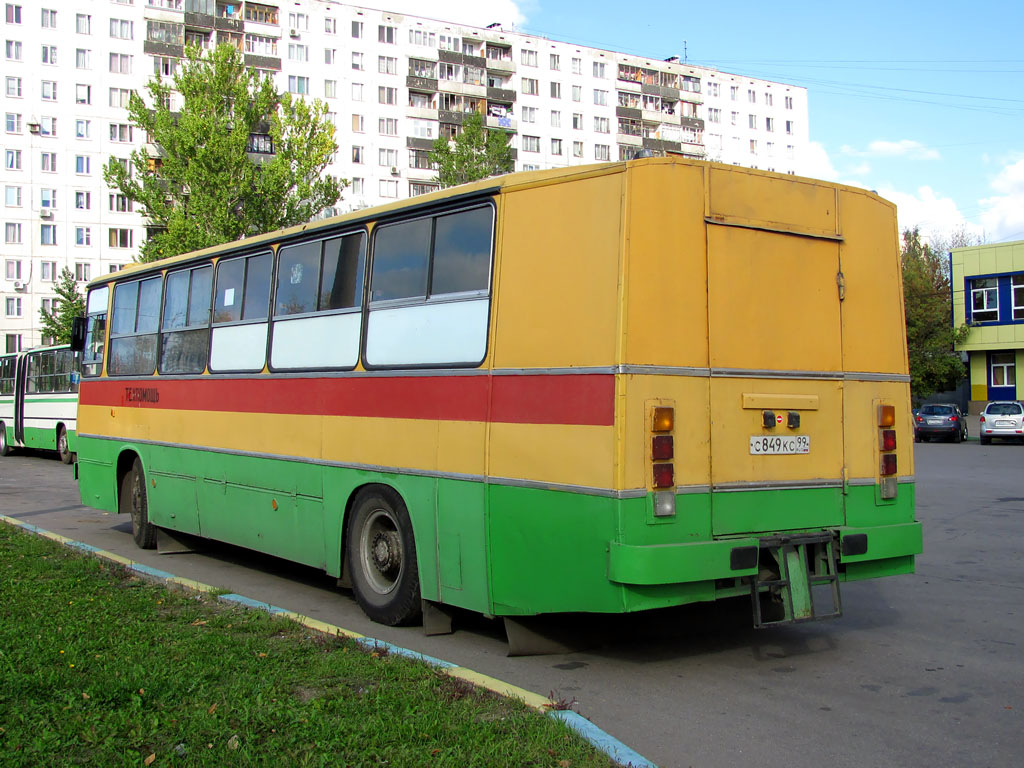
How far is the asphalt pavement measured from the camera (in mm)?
5039

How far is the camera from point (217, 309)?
10.3 m

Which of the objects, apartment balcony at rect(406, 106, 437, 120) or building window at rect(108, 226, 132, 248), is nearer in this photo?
building window at rect(108, 226, 132, 248)

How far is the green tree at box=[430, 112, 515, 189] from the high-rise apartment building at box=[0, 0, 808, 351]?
12655mm

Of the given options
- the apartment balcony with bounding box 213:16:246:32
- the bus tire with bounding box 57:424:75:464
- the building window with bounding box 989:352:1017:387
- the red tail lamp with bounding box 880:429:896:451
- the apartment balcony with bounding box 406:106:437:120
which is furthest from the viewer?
the apartment balcony with bounding box 406:106:437:120

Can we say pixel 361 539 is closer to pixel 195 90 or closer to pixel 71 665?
pixel 71 665

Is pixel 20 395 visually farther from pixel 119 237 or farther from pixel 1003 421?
pixel 119 237

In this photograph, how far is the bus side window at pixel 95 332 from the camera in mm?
13000

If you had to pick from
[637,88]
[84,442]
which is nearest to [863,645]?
[84,442]

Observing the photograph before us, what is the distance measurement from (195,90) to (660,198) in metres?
40.1

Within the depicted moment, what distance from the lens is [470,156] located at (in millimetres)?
49625

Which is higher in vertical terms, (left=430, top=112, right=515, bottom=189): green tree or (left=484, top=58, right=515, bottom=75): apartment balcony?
(left=484, top=58, right=515, bottom=75): apartment balcony

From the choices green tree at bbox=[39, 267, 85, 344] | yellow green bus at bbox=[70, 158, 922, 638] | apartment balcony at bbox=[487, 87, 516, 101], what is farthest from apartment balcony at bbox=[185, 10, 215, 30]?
yellow green bus at bbox=[70, 158, 922, 638]

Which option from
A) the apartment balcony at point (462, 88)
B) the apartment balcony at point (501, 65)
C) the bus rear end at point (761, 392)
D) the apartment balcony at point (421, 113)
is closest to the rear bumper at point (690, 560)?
the bus rear end at point (761, 392)

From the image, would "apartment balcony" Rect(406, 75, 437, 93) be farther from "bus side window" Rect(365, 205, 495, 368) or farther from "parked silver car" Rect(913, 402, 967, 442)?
"bus side window" Rect(365, 205, 495, 368)
